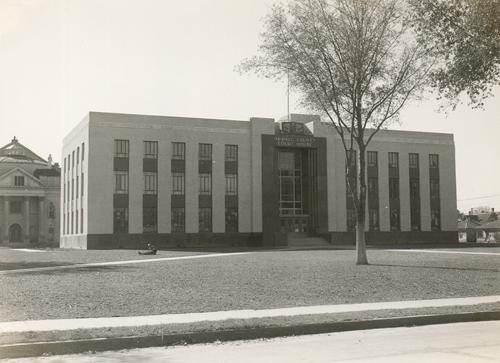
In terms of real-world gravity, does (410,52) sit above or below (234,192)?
above

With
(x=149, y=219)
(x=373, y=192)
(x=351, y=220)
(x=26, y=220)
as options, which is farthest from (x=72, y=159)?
(x=26, y=220)

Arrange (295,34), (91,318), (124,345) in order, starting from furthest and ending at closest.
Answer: (295,34), (91,318), (124,345)

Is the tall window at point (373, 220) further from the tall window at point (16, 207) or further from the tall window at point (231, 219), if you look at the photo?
the tall window at point (16, 207)

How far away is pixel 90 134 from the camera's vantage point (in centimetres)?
5141

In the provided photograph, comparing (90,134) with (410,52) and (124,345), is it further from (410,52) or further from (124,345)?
(124,345)

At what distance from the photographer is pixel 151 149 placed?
53562mm

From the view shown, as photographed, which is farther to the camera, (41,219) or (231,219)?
(41,219)

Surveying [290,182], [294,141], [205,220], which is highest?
[294,141]

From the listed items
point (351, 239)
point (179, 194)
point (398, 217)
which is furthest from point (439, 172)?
point (179, 194)

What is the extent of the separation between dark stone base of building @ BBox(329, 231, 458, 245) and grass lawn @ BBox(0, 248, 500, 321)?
33.3 metres

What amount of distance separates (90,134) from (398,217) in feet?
103

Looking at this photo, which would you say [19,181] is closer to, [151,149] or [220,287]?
[151,149]

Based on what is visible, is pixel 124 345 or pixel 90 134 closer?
pixel 124 345

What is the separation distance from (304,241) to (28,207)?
4887 centimetres
